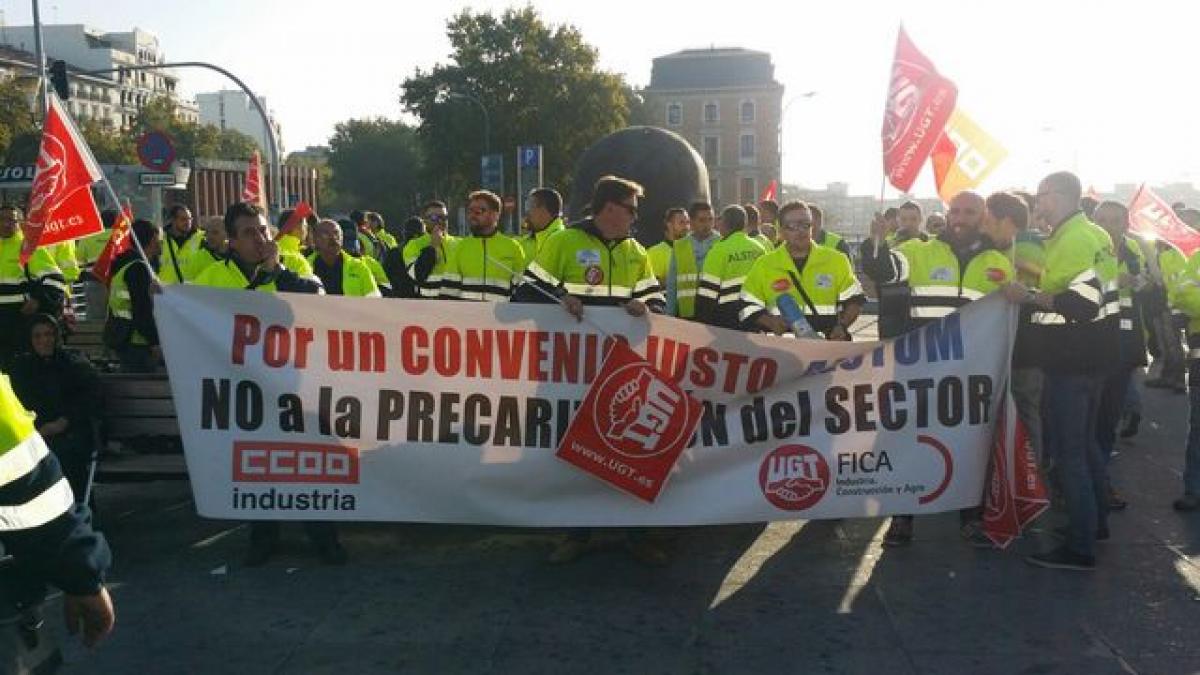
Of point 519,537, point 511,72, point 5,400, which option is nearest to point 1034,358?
point 519,537

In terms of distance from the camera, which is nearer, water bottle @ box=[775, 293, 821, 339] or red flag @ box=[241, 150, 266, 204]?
water bottle @ box=[775, 293, 821, 339]

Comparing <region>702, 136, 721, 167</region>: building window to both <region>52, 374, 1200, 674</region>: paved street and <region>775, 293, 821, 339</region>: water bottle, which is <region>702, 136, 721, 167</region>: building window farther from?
<region>52, 374, 1200, 674</region>: paved street

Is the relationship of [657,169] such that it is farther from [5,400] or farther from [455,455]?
[5,400]

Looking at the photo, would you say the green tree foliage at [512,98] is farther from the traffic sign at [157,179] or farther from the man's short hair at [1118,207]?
the man's short hair at [1118,207]

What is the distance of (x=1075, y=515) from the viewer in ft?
17.6

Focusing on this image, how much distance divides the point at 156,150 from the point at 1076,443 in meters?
13.3

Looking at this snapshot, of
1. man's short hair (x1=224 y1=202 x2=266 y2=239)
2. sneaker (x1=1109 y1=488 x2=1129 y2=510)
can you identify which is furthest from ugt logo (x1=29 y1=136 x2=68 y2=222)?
sneaker (x1=1109 y1=488 x2=1129 y2=510)

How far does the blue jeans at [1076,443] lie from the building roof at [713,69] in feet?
285

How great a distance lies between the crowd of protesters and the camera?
213 inches

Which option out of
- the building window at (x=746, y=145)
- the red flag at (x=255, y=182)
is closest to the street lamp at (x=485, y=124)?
the building window at (x=746, y=145)

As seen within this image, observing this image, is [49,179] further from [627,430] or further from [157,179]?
[157,179]

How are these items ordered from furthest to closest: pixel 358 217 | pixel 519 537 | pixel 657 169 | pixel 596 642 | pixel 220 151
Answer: pixel 220 151
pixel 358 217
pixel 657 169
pixel 519 537
pixel 596 642

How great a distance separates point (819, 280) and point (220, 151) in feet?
292

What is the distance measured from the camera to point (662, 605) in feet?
16.1
